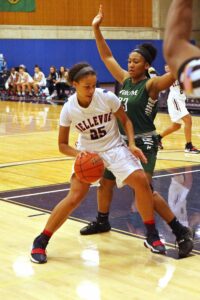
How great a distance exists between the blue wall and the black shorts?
85.9 feet

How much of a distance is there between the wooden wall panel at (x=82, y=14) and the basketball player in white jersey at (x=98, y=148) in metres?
23.7

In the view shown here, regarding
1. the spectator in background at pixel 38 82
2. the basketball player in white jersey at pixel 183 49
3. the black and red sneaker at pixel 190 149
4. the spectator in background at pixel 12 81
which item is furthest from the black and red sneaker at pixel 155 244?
the spectator in background at pixel 12 81

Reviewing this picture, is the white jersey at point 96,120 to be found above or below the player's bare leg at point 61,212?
above

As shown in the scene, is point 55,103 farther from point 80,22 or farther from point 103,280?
point 103,280

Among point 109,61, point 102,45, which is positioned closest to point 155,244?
point 109,61

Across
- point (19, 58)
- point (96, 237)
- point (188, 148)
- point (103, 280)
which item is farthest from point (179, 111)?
point (19, 58)

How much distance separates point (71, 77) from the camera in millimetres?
5043

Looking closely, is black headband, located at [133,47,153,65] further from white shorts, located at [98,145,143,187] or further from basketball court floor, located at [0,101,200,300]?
basketball court floor, located at [0,101,200,300]

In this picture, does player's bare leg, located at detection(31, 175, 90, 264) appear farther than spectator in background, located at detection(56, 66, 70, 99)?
No

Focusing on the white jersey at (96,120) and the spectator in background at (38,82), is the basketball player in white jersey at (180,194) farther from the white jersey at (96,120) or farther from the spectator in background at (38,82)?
the spectator in background at (38,82)

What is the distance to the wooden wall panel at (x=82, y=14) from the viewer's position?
28578mm

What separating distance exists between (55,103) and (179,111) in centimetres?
1205

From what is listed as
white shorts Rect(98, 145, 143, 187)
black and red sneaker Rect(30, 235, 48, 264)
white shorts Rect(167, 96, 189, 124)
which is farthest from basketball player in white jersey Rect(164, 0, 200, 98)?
white shorts Rect(167, 96, 189, 124)

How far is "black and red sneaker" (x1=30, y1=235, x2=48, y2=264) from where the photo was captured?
505cm
